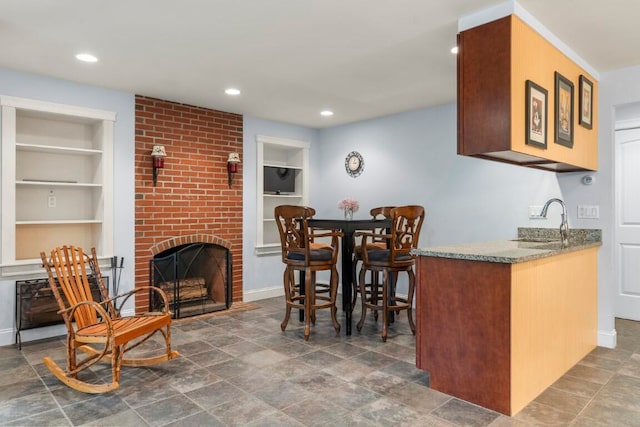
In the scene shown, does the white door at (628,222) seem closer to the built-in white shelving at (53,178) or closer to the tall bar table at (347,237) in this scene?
the tall bar table at (347,237)

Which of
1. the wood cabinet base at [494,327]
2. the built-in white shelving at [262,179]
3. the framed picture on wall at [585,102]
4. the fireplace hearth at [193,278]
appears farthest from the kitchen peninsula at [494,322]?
the built-in white shelving at [262,179]

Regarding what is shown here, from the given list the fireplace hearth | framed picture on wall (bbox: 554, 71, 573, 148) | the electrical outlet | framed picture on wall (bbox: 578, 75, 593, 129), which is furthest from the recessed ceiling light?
the electrical outlet

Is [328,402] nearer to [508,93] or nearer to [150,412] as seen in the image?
[150,412]

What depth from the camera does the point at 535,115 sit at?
2.52 metres

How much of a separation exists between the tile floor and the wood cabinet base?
0.11 metres

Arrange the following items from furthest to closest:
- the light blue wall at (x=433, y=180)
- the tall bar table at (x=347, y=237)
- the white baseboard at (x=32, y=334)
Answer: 1. the light blue wall at (x=433, y=180)
2. the tall bar table at (x=347, y=237)
3. the white baseboard at (x=32, y=334)

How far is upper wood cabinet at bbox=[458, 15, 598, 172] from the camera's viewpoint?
2.32m

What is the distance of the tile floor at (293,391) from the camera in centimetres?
227

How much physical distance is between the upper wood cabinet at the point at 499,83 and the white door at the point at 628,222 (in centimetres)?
231

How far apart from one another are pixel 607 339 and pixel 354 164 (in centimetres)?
337

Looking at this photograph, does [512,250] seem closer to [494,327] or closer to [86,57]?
[494,327]

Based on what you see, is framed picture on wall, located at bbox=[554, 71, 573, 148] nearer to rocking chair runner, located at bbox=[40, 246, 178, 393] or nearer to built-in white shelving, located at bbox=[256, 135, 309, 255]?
rocking chair runner, located at bbox=[40, 246, 178, 393]

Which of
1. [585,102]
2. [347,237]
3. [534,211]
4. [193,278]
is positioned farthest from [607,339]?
[193,278]

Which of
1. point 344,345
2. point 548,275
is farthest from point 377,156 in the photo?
point 548,275
